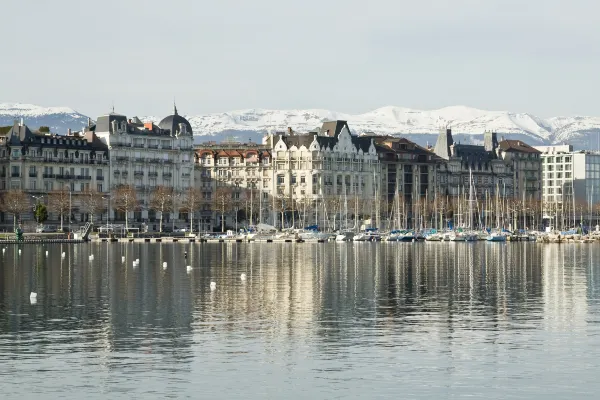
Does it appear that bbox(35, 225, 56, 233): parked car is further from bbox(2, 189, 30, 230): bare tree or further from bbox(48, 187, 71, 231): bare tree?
bbox(2, 189, 30, 230): bare tree

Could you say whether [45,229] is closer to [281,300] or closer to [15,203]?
[15,203]

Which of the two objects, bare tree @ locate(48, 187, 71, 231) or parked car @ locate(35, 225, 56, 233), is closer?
parked car @ locate(35, 225, 56, 233)

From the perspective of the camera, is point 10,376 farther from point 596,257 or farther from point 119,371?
point 596,257

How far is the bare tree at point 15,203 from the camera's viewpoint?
186625 millimetres

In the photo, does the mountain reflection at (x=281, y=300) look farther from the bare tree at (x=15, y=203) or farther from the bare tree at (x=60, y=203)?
the bare tree at (x=60, y=203)

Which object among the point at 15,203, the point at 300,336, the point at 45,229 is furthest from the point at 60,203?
the point at 300,336

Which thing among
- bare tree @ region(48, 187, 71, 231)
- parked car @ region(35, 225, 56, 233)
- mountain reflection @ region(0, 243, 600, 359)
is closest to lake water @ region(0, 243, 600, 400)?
mountain reflection @ region(0, 243, 600, 359)

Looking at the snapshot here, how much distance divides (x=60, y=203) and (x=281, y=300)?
13129 cm

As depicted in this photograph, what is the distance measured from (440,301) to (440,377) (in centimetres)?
2560

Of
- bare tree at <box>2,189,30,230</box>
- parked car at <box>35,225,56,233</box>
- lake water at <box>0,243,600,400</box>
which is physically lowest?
lake water at <box>0,243,600,400</box>

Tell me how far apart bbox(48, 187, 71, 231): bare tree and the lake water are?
10474 centimetres

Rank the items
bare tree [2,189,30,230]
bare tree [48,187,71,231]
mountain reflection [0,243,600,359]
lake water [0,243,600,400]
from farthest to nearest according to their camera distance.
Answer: bare tree [48,187,71,231] < bare tree [2,189,30,230] < mountain reflection [0,243,600,359] < lake water [0,243,600,400]

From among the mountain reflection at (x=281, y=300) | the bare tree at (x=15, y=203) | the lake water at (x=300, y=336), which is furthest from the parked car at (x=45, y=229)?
the lake water at (x=300, y=336)

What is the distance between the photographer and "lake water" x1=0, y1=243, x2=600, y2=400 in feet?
128
